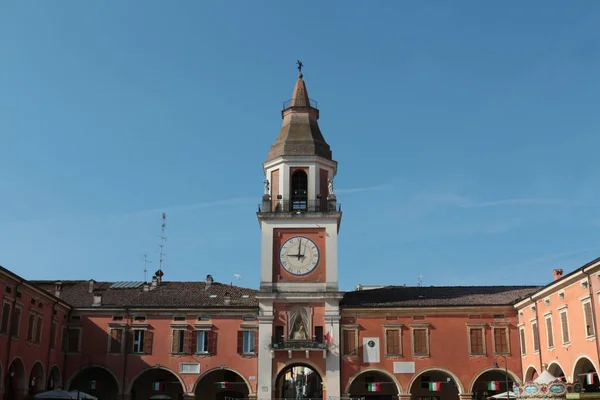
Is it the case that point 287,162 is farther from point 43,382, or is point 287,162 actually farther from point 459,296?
point 43,382

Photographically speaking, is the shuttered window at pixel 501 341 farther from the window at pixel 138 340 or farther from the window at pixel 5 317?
the window at pixel 5 317

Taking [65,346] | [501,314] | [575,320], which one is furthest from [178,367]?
[575,320]

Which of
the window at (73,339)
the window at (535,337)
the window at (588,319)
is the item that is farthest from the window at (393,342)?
the window at (73,339)

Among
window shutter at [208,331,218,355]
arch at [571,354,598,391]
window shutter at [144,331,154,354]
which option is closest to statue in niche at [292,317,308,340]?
window shutter at [208,331,218,355]

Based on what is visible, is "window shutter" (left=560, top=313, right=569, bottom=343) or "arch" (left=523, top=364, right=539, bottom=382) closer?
"window shutter" (left=560, top=313, right=569, bottom=343)

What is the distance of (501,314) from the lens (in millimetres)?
38281

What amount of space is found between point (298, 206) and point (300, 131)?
4692 mm

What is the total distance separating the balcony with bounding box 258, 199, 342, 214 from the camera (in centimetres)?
3972

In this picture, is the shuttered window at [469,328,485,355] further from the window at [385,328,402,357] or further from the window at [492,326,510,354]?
the window at [385,328,402,357]

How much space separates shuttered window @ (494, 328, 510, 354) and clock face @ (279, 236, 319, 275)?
10.6 metres

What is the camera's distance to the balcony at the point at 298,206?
130 feet

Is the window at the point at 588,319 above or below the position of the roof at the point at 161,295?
below

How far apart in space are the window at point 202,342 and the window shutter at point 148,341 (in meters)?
2.59

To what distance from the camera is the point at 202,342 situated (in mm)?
39031
